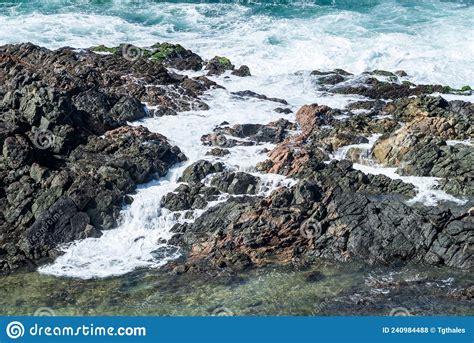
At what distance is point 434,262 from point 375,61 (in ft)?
89.1

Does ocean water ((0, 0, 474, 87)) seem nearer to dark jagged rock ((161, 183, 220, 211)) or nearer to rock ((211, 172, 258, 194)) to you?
rock ((211, 172, 258, 194))

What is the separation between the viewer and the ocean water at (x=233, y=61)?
27.8 metres

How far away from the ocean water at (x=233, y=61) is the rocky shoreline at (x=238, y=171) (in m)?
0.81

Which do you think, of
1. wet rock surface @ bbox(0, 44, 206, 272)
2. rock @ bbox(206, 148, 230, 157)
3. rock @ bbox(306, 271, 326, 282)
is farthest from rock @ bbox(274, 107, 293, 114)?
rock @ bbox(306, 271, 326, 282)

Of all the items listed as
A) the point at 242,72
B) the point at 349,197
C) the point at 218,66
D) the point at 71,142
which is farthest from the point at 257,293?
the point at 218,66

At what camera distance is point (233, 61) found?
51.6m

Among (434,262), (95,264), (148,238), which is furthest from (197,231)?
(434,262)

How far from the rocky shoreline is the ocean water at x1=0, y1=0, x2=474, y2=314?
807 mm

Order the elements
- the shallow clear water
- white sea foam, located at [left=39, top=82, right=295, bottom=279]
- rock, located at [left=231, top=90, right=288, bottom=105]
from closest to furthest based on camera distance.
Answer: the shallow clear water, white sea foam, located at [left=39, top=82, right=295, bottom=279], rock, located at [left=231, top=90, right=288, bottom=105]

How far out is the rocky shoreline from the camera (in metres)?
30.1

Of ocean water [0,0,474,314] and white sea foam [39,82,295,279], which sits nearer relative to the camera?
ocean water [0,0,474,314]

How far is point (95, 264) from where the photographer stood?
98.2ft

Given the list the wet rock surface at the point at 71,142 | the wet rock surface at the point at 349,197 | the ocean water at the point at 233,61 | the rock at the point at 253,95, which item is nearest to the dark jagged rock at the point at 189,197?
the ocean water at the point at 233,61

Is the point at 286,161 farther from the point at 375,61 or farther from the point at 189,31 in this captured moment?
the point at 189,31
